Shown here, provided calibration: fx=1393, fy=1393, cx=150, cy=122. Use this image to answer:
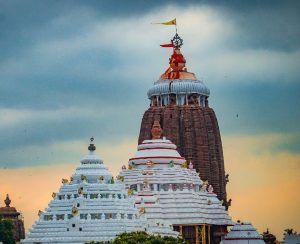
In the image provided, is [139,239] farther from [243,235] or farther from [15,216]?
[15,216]

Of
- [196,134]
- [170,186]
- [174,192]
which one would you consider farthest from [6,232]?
[174,192]

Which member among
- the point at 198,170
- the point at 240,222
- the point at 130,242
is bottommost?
the point at 130,242

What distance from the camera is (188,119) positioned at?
16050 centimetres

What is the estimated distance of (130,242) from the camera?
349ft

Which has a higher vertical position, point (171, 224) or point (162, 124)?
point (162, 124)

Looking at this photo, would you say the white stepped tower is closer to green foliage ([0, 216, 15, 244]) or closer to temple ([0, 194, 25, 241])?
green foliage ([0, 216, 15, 244])

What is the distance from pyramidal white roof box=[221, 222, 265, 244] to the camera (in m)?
140

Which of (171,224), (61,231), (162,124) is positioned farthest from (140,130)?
(61,231)

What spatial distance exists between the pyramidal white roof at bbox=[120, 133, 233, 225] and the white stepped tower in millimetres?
9856

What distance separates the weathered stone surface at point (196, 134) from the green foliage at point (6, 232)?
19437 mm

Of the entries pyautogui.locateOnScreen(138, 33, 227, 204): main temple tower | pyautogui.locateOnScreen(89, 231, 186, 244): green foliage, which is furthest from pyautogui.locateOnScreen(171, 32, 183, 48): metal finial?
pyautogui.locateOnScreen(89, 231, 186, 244): green foliage

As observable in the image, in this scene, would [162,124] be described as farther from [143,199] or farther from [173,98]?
[143,199]

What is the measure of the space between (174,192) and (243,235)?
26.8ft

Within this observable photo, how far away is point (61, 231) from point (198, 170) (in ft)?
133
